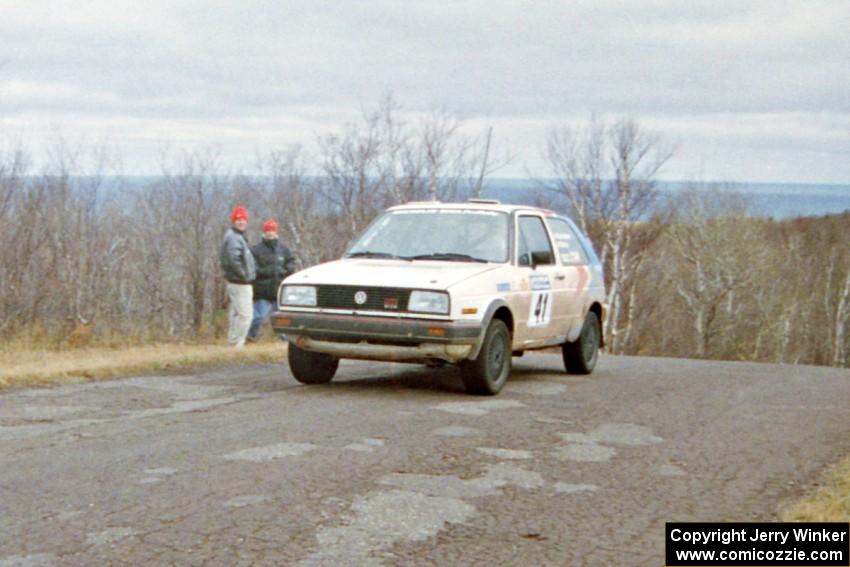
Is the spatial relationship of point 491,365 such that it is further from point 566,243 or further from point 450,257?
point 566,243

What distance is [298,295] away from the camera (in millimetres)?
10047

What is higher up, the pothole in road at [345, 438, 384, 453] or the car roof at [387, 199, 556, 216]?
the car roof at [387, 199, 556, 216]

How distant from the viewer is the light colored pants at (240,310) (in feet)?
47.9

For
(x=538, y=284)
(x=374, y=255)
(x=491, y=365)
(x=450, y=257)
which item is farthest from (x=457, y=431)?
(x=538, y=284)

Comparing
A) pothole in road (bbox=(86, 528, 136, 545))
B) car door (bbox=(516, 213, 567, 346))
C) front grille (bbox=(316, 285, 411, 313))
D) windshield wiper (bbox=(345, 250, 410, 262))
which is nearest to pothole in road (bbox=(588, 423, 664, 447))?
front grille (bbox=(316, 285, 411, 313))

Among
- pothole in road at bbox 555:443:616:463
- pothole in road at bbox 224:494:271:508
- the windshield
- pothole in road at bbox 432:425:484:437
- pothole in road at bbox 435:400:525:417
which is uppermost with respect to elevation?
the windshield

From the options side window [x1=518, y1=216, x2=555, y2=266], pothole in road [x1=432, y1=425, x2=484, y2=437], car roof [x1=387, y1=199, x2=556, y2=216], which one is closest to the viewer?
pothole in road [x1=432, y1=425, x2=484, y2=437]

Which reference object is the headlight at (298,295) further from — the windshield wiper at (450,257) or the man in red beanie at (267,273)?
the man in red beanie at (267,273)

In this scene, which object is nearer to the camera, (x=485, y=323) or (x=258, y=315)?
(x=485, y=323)

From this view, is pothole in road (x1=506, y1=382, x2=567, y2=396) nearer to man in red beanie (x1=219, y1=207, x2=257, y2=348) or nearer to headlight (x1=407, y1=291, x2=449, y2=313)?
headlight (x1=407, y1=291, x2=449, y2=313)

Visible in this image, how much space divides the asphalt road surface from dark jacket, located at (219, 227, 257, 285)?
11.6 ft

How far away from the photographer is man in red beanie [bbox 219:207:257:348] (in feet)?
46.9

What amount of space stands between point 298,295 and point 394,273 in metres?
0.89

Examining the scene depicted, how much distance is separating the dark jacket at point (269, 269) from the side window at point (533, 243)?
530 cm
